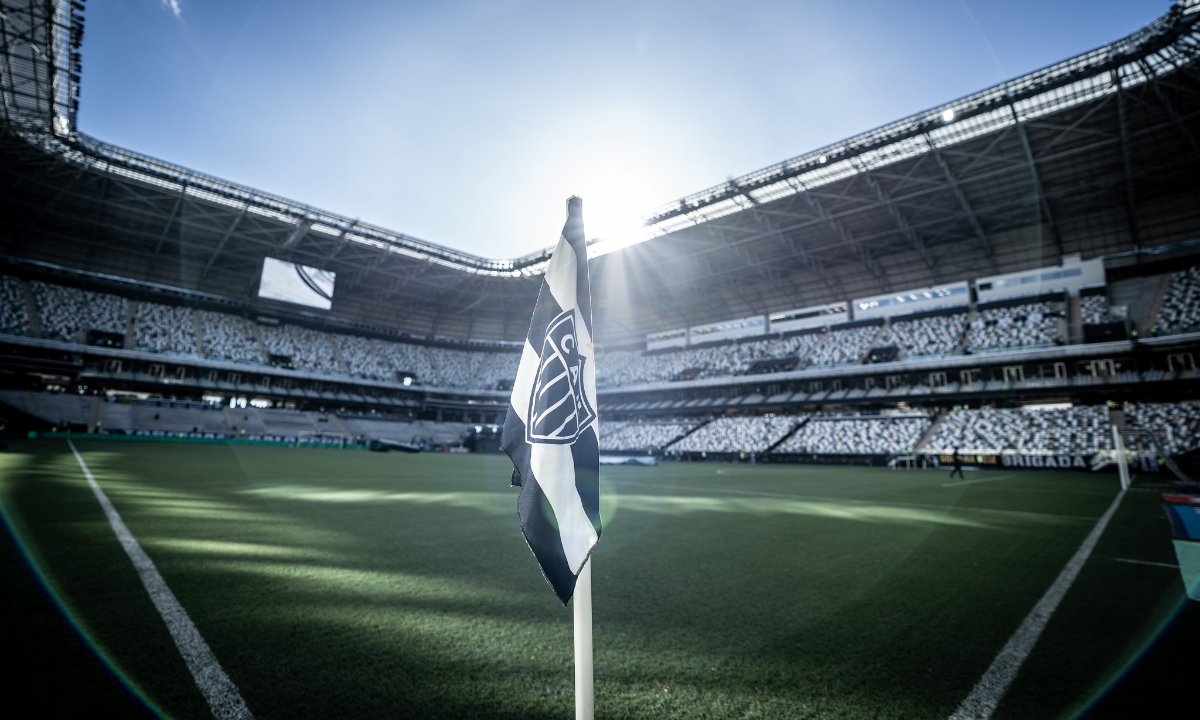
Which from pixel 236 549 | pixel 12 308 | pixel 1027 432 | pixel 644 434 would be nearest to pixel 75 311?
pixel 12 308

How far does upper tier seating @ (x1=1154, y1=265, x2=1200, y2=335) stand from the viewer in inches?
1076

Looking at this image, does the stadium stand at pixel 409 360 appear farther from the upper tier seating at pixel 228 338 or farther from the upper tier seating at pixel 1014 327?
the upper tier seating at pixel 1014 327

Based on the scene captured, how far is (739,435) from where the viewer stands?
130 feet

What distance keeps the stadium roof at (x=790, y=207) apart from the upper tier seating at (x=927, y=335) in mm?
3446

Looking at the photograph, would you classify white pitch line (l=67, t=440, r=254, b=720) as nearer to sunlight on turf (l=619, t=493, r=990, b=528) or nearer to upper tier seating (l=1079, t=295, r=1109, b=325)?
sunlight on turf (l=619, t=493, r=990, b=528)

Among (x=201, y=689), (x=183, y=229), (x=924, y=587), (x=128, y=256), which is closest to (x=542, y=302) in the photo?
(x=201, y=689)

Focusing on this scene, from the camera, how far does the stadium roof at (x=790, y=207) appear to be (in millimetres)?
21141

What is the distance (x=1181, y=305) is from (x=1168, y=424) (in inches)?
341

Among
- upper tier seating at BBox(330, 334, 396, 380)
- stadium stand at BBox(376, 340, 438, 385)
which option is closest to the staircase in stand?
stadium stand at BBox(376, 340, 438, 385)

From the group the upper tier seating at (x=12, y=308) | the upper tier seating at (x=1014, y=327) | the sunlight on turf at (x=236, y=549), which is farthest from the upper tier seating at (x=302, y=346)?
the upper tier seating at (x=1014, y=327)

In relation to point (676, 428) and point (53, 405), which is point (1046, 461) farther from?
point (53, 405)

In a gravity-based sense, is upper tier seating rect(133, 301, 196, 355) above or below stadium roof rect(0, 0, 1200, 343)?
below

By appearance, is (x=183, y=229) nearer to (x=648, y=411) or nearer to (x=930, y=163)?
(x=648, y=411)

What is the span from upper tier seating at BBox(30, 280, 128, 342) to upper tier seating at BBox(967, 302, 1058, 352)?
66.9 meters
